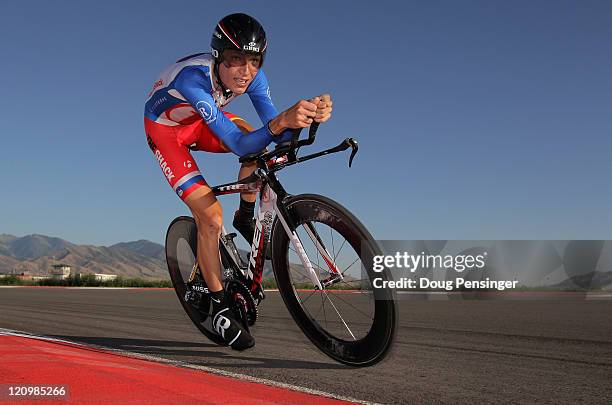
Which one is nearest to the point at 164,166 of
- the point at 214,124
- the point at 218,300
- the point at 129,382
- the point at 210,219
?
the point at 210,219

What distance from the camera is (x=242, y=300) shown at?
4.87m

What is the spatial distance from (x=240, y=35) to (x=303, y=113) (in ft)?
3.01

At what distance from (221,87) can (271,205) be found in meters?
0.99

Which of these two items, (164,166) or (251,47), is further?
(164,166)

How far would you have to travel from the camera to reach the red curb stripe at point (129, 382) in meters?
2.93

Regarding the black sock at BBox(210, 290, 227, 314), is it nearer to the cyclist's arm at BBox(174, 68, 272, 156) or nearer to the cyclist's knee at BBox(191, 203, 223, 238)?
the cyclist's knee at BBox(191, 203, 223, 238)

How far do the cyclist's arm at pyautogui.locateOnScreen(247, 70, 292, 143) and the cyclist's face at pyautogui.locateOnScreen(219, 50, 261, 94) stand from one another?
275 millimetres

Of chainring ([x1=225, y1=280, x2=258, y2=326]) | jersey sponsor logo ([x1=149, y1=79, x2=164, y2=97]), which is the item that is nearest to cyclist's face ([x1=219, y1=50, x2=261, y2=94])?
jersey sponsor logo ([x1=149, y1=79, x2=164, y2=97])

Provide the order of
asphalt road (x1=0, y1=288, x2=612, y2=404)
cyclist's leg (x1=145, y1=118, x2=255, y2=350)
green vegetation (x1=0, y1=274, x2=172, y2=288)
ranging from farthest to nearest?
green vegetation (x1=0, y1=274, x2=172, y2=288) < cyclist's leg (x1=145, y1=118, x2=255, y2=350) < asphalt road (x1=0, y1=288, x2=612, y2=404)

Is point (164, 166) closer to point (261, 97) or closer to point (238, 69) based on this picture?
point (261, 97)

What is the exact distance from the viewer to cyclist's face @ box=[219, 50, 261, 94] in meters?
4.37

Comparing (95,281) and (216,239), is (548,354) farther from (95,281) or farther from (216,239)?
(95,281)

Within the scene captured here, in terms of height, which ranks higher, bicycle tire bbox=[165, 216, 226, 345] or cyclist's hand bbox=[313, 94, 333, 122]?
cyclist's hand bbox=[313, 94, 333, 122]

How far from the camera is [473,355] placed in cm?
489
